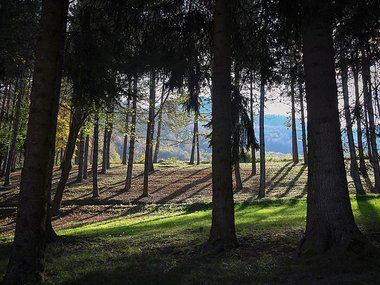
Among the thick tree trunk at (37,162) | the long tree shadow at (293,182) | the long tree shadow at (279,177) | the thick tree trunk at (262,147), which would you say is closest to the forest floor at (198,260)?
the thick tree trunk at (37,162)

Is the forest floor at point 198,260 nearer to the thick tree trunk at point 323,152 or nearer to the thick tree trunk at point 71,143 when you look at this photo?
the thick tree trunk at point 323,152

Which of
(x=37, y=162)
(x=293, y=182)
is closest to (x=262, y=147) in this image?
(x=293, y=182)

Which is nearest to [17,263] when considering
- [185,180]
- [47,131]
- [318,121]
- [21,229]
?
[21,229]

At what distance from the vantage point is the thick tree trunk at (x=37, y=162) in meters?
5.08

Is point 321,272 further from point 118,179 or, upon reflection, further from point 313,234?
point 118,179

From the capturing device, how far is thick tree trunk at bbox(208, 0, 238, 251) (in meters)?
6.78

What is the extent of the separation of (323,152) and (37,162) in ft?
14.5

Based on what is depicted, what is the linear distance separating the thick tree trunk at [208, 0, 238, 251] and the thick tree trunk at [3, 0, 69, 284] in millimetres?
3022

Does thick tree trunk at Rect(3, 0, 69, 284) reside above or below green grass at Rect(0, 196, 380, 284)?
above

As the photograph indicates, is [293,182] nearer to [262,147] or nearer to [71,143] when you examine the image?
[262,147]

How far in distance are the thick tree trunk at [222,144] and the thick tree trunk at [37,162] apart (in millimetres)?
3022

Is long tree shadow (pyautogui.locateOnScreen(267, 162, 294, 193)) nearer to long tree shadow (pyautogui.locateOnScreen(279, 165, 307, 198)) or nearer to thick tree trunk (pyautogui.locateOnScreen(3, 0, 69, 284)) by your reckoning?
long tree shadow (pyautogui.locateOnScreen(279, 165, 307, 198))

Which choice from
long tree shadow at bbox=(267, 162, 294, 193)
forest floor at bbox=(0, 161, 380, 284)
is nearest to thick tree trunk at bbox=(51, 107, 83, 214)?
forest floor at bbox=(0, 161, 380, 284)

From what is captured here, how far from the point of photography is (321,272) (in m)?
4.92
